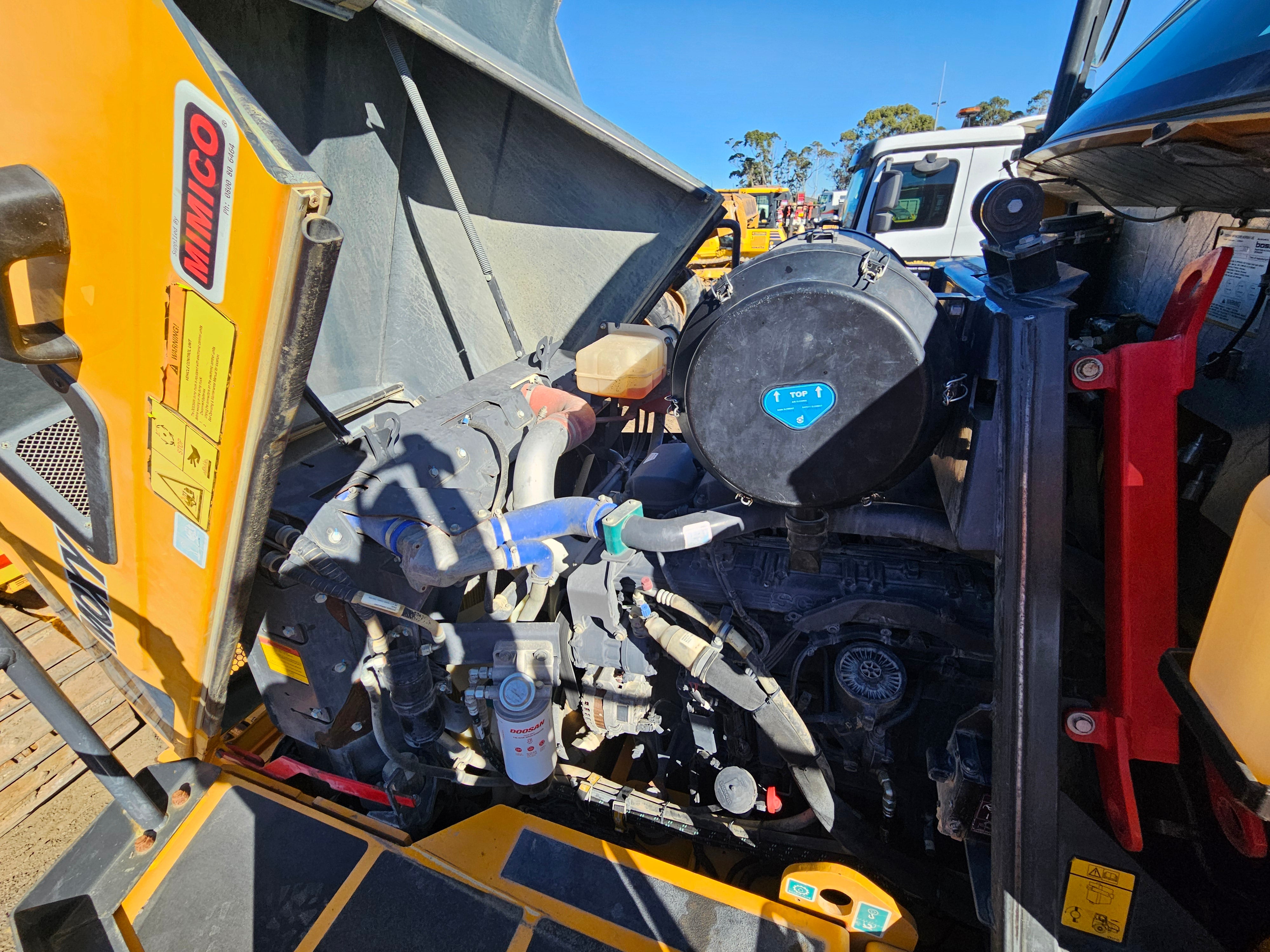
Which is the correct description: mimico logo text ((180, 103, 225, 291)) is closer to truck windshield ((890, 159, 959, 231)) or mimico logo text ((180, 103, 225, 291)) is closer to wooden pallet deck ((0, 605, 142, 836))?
wooden pallet deck ((0, 605, 142, 836))

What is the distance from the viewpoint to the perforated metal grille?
5.78ft

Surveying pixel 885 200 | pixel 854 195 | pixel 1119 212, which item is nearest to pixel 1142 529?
pixel 1119 212

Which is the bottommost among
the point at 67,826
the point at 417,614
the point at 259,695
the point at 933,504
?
the point at 67,826

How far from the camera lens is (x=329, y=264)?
1188 mm

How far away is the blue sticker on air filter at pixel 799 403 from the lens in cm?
129

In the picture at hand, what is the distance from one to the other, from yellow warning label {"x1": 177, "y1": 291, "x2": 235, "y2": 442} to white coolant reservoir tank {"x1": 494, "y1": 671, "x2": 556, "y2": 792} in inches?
40.8

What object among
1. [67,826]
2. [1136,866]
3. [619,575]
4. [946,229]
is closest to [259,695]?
[67,826]

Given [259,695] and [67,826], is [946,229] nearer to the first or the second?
[259,695]

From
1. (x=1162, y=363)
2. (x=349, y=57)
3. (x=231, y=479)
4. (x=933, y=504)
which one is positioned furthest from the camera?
(x=349, y=57)

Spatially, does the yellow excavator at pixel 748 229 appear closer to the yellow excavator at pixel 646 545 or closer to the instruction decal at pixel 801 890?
the yellow excavator at pixel 646 545

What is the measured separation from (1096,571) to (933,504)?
0.42 m

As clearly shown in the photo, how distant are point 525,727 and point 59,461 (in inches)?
63.8

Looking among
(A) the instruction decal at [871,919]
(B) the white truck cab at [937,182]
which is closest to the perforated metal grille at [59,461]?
(A) the instruction decal at [871,919]

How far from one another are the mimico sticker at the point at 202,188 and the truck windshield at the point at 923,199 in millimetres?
6340
